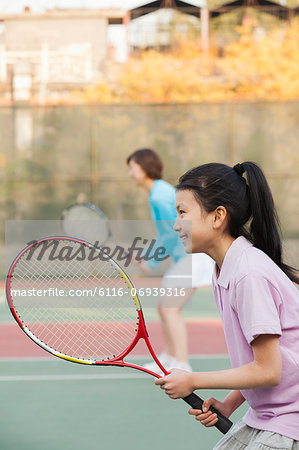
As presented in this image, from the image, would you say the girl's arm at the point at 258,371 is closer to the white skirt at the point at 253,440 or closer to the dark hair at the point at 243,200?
the white skirt at the point at 253,440

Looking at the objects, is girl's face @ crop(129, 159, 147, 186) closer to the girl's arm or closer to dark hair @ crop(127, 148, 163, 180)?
dark hair @ crop(127, 148, 163, 180)

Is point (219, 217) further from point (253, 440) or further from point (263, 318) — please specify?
point (253, 440)

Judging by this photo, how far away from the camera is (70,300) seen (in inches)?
242

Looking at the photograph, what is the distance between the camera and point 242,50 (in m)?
22.3

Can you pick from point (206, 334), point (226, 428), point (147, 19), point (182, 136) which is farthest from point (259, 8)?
point (226, 428)

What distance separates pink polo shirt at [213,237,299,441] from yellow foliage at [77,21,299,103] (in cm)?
1765

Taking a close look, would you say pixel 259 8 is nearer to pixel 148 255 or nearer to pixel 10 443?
pixel 148 255

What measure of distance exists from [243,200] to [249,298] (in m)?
0.30

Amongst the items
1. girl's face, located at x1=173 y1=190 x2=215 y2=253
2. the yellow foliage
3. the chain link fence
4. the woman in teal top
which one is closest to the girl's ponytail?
girl's face, located at x1=173 y1=190 x2=215 y2=253

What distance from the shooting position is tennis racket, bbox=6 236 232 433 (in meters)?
2.38

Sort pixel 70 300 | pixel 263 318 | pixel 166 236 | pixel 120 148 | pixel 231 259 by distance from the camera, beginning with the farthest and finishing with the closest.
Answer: pixel 120 148
pixel 70 300
pixel 166 236
pixel 231 259
pixel 263 318

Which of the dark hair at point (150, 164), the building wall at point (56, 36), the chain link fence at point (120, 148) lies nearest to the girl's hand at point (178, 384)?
the dark hair at point (150, 164)

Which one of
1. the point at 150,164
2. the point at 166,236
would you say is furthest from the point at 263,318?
the point at 150,164

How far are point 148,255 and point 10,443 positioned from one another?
212 cm
